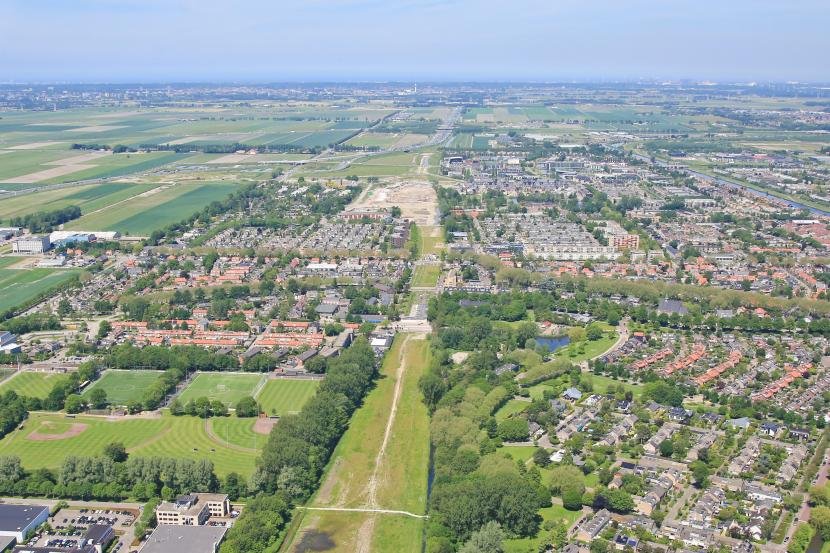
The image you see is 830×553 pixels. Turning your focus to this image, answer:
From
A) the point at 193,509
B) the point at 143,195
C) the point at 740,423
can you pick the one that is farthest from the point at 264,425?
the point at 143,195

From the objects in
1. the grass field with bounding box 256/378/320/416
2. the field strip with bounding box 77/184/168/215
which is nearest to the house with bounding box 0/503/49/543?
the grass field with bounding box 256/378/320/416

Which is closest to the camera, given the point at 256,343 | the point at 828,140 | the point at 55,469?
the point at 55,469

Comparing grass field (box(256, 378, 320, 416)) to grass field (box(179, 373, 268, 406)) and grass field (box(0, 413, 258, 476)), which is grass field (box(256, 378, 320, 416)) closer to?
grass field (box(179, 373, 268, 406))

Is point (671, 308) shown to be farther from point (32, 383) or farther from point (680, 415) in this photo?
point (32, 383)

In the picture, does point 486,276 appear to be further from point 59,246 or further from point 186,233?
point 59,246

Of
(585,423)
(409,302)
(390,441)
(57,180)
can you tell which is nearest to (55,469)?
(390,441)

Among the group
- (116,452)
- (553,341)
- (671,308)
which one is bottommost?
(553,341)
